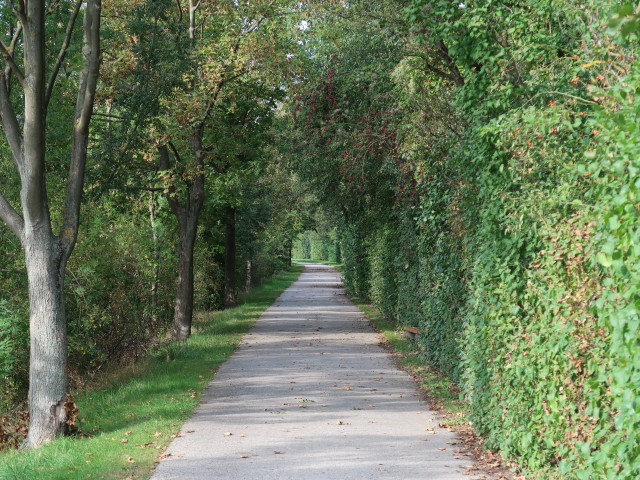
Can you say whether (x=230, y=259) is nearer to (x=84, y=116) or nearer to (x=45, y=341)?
(x=84, y=116)

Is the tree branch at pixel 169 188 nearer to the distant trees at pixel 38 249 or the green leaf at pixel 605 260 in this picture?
the distant trees at pixel 38 249

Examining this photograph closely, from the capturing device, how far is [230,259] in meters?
28.0

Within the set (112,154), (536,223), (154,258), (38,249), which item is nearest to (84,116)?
(38,249)

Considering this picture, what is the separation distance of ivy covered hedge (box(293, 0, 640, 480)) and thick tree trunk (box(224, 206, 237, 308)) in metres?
14.1

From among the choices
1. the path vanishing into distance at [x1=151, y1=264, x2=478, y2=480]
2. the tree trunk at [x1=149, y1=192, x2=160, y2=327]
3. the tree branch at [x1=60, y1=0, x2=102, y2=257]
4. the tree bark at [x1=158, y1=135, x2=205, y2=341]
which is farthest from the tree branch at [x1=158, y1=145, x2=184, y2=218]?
the tree branch at [x1=60, y1=0, x2=102, y2=257]

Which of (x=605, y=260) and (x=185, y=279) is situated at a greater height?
(x=605, y=260)

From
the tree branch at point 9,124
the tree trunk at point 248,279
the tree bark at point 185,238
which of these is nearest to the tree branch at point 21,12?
the tree branch at point 9,124

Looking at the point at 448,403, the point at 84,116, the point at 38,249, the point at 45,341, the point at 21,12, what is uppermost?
the point at 21,12

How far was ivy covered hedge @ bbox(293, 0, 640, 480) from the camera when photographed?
13.2ft

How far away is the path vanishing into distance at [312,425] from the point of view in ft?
23.1

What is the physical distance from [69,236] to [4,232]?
169 inches

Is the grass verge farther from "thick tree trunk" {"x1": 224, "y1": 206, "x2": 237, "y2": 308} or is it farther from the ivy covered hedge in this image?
"thick tree trunk" {"x1": 224, "y1": 206, "x2": 237, "y2": 308}

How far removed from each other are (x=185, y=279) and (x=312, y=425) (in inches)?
426

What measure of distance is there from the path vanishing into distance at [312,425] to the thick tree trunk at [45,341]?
1653mm
